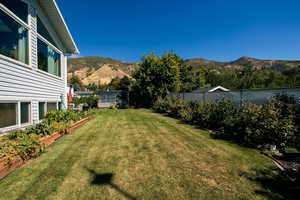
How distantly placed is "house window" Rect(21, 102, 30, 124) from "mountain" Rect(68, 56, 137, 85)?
71114 millimetres

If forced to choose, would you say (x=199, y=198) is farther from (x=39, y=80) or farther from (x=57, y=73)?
(x=57, y=73)

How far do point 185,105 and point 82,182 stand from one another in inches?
321

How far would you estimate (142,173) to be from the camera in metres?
2.92

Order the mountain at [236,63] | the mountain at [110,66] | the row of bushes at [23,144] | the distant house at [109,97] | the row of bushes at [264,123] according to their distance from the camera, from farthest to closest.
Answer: the mountain at [110,66], the mountain at [236,63], the distant house at [109,97], the row of bushes at [264,123], the row of bushes at [23,144]

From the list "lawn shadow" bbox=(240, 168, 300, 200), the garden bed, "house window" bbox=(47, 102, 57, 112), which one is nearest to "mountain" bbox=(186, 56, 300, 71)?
"house window" bbox=(47, 102, 57, 112)

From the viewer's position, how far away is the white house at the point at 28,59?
4171 mm

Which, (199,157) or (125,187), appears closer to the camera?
(125,187)

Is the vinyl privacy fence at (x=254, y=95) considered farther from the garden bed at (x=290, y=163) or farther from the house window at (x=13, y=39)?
the house window at (x=13, y=39)

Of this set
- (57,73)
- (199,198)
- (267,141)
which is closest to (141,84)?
(57,73)

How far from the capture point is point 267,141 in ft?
13.6

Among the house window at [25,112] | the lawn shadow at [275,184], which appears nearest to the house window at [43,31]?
the house window at [25,112]

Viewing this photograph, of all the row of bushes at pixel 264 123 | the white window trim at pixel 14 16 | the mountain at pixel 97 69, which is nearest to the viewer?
the row of bushes at pixel 264 123

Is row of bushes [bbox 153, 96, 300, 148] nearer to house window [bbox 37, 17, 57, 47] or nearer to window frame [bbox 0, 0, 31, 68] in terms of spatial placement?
window frame [bbox 0, 0, 31, 68]

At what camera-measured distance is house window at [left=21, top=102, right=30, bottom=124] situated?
193 inches
